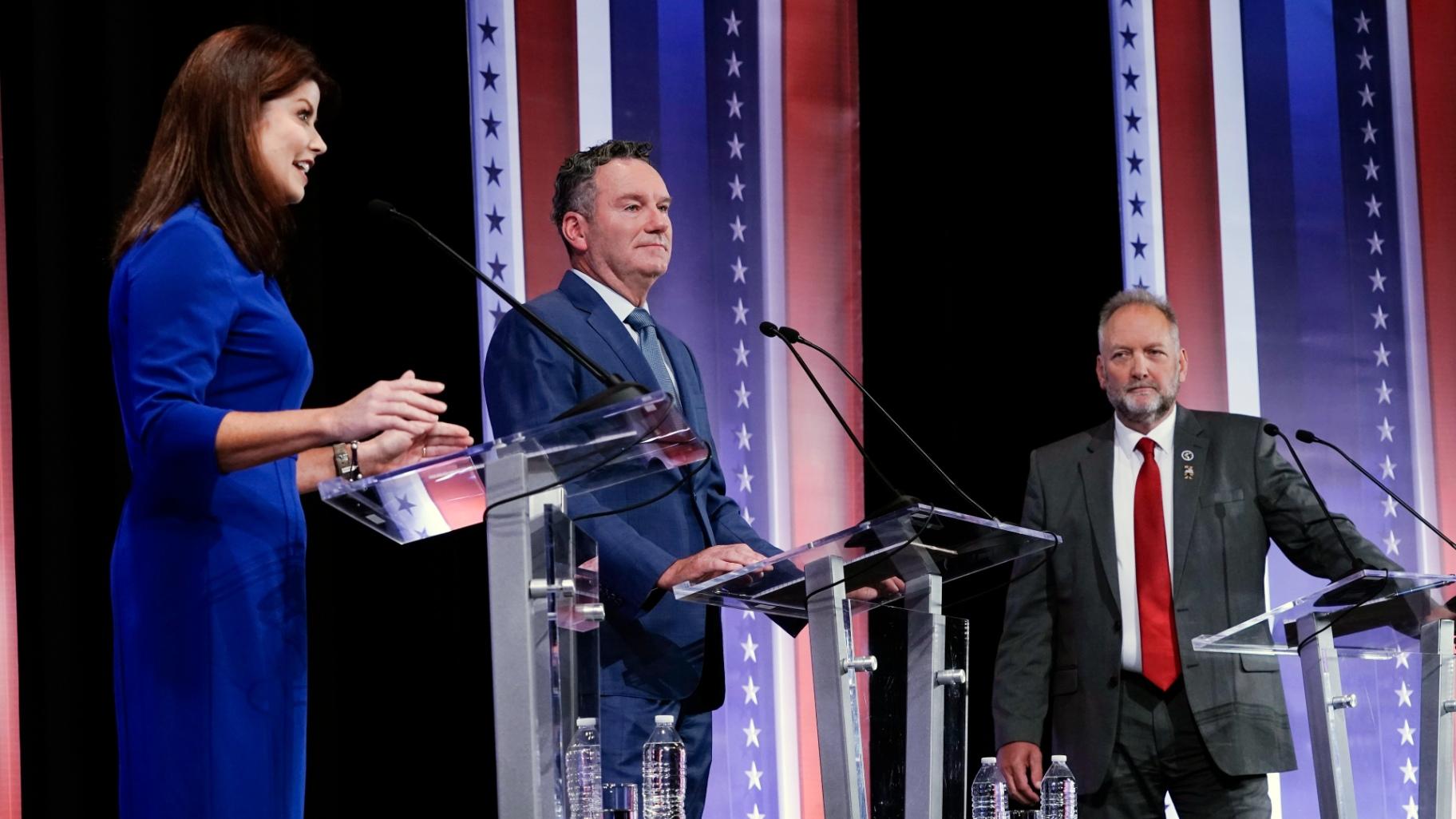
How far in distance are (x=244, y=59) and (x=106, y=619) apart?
1.64 metres

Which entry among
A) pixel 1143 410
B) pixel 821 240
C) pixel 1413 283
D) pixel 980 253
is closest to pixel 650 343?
pixel 1143 410

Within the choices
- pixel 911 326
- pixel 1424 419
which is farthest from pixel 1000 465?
pixel 1424 419

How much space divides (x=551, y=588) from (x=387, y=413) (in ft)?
0.94

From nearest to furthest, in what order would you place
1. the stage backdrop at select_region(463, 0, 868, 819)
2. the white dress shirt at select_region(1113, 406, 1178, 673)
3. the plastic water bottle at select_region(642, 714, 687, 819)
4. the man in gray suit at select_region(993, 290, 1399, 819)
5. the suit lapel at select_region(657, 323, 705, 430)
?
1. the plastic water bottle at select_region(642, 714, 687, 819)
2. the suit lapel at select_region(657, 323, 705, 430)
3. the man in gray suit at select_region(993, 290, 1399, 819)
4. the white dress shirt at select_region(1113, 406, 1178, 673)
5. the stage backdrop at select_region(463, 0, 868, 819)

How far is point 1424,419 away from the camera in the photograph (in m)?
5.41

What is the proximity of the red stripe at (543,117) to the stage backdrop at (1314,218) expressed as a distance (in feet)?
6.29

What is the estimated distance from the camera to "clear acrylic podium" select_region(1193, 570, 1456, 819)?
313 cm

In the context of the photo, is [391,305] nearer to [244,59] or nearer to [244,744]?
[244,59]

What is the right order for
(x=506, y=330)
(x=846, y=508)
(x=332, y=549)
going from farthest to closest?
(x=846, y=508)
(x=332, y=549)
(x=506, y=330)

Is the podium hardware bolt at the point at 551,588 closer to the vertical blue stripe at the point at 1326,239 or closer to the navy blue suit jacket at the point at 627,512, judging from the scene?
the navy blue suit jacket at the point at 627,512

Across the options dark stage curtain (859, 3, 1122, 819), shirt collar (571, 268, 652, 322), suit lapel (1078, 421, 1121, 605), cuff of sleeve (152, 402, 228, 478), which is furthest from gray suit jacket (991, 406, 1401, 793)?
cuff of sleeve (152, 402, 228, 478)

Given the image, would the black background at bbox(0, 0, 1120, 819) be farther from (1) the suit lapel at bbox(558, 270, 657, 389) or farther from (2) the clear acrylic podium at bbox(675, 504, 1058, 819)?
(1) the suit lapel at bbox(558, 270, 657, 389)

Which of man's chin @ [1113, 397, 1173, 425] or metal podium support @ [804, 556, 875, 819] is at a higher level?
man's chin @ [1113, 397, 1173, 425]

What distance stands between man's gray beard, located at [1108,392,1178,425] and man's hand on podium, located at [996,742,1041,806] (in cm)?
86
